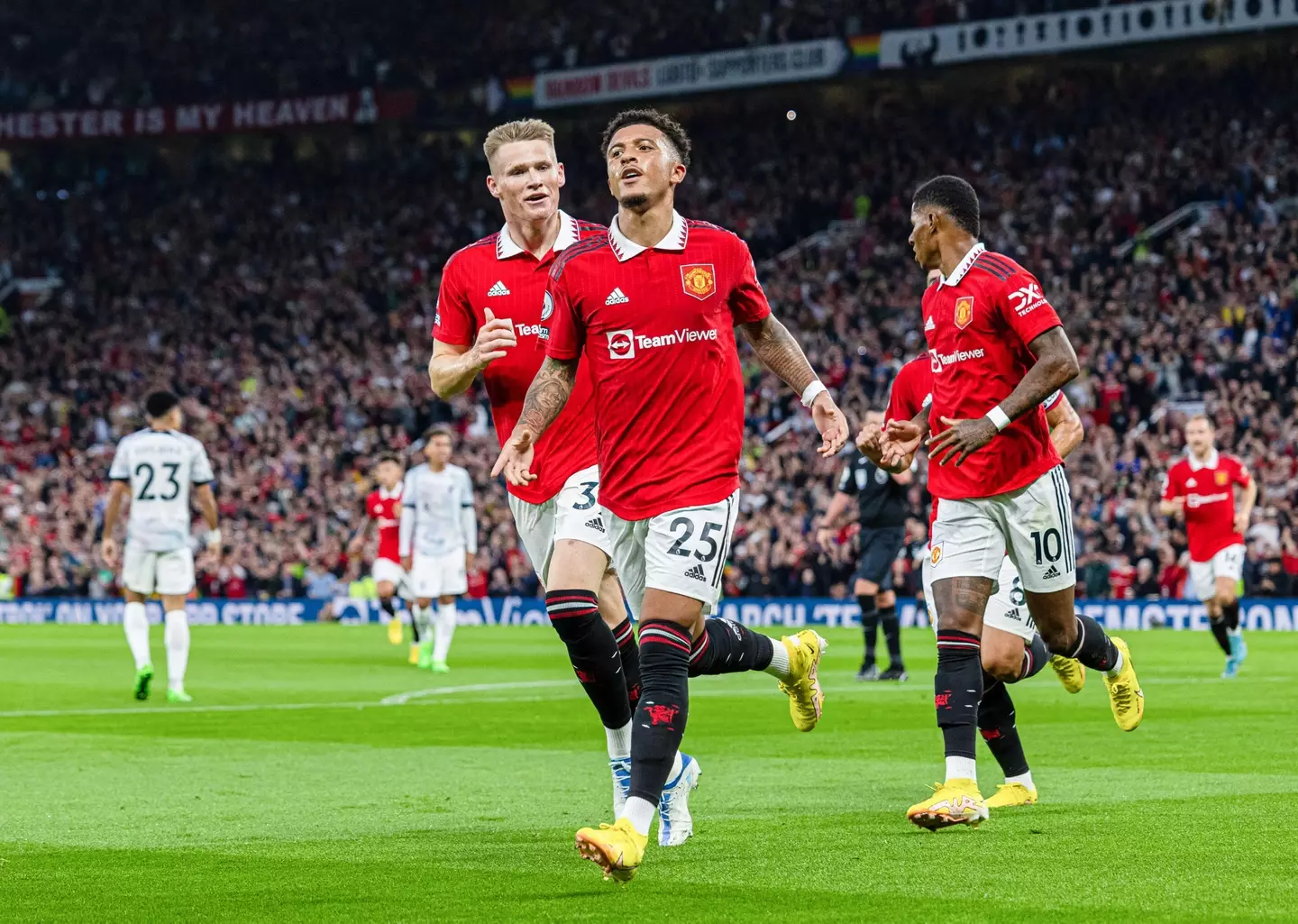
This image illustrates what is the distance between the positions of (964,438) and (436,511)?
47.8 ft

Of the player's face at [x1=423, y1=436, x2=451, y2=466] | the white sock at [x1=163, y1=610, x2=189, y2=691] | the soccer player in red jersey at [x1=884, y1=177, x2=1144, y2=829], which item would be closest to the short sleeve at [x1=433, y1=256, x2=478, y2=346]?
the soccer player in red jersey at [x1=884, y1=177, x2=1144, y2=829]

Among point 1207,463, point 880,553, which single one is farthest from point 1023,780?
point 1207,463

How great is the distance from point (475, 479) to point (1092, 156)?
1425cm

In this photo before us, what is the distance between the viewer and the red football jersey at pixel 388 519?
24656 millimetres

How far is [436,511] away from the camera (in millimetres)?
21906

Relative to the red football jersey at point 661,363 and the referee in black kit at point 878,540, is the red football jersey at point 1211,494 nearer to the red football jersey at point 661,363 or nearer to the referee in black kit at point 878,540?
the referee in black kit at point 878,540

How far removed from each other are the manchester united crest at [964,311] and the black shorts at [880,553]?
9.77m

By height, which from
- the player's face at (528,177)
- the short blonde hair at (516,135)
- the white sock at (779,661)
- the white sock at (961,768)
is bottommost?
the white sock at (961,768)

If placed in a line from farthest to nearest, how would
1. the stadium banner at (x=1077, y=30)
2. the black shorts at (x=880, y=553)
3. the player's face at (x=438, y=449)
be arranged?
the stadium banner at (x=1077, y=30) < the player's face at (x=438, y=449) < the black shorts at (x=880, y=553)

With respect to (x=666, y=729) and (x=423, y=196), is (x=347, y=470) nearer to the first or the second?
(x=423, y=196)

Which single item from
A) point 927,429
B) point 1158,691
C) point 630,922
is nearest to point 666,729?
point 630,922

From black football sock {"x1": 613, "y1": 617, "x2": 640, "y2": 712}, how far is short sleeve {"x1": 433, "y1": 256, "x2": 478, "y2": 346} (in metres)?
1.45

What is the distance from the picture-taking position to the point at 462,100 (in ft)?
164

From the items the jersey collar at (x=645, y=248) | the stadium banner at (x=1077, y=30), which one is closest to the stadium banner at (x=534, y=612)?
the stadium banner at (x=1077, y=30)
